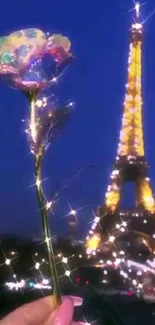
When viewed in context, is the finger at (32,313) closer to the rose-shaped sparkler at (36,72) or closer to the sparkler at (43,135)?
the sparkler at (43,135)

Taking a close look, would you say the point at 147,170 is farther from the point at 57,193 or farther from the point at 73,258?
the point at 57,193

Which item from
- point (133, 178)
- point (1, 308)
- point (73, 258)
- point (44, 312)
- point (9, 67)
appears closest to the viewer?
point (44, 312)

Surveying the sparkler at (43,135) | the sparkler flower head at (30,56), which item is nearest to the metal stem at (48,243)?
the sparkler at (43,135)

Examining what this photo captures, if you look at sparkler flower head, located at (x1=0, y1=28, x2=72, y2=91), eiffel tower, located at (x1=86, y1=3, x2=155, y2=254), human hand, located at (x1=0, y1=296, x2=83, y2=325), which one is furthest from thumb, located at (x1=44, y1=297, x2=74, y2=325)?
eiffel tower, located at (x1=86, y1=3, x2=155, y2=254)

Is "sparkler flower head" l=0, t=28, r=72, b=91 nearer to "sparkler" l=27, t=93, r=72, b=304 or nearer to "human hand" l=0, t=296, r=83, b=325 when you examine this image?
"sparkler" l=27, t=93, r=72, b=304

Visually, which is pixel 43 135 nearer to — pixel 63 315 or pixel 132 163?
pixel 63 315

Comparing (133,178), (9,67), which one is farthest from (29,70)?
(133,178)

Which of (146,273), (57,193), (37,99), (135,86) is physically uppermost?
(135,86)
